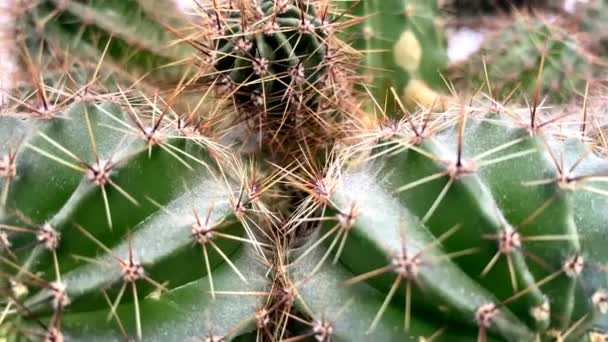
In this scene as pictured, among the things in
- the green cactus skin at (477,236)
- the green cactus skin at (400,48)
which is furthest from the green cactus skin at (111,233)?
the green cactus skin at (400,48)

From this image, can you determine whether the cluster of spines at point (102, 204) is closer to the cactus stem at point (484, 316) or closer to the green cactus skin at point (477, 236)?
the green cactus skin at point (477, 236)

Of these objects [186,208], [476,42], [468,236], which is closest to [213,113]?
[186,208]

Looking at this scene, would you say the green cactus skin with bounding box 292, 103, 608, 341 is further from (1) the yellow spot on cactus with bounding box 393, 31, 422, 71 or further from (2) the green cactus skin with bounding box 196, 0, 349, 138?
(1) the yellow spot on cactus with bounding box 393, 31, 422, 71

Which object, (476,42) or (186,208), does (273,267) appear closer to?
(186,208)

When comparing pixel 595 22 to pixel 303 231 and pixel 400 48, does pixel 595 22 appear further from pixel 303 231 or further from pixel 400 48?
pixel 303 231

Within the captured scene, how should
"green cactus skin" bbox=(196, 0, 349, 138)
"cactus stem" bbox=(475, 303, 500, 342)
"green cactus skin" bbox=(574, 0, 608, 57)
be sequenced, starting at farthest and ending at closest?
"green cactus skin" bbox=(574, 0, 608, 57) < "green cactus skin" bbox=(196, 0, 349, 138) < "cactus stem" bbox=(475, 303, 500, 342)

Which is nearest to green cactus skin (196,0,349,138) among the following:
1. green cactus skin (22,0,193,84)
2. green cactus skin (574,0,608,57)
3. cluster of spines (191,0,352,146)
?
cluster of spines (191,0,352,146)

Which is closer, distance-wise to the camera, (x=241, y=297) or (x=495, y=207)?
(x=495, y=207)
